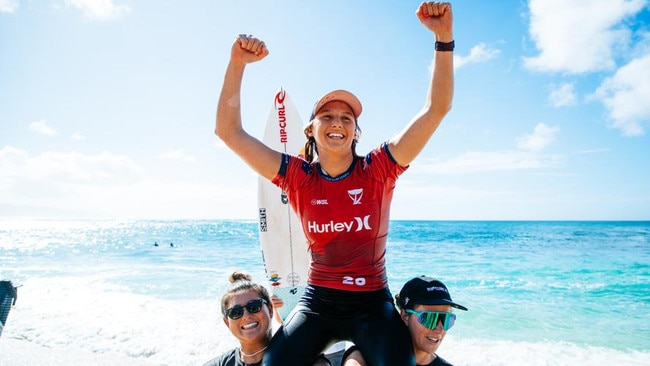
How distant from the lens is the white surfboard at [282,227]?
5562 mm

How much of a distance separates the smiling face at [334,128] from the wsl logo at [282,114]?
3.64 meters

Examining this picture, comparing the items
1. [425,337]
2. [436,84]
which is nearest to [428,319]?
[425,337]

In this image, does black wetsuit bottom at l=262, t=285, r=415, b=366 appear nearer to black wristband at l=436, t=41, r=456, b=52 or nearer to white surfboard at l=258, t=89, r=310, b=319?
black wristband at l=436, t=41, r=456, b=52

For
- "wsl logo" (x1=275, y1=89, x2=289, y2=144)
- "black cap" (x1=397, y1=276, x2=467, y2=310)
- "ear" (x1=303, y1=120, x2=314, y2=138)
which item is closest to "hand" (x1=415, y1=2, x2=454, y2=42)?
"ear" (x1=303, y1=120, x2=314, y2=138)

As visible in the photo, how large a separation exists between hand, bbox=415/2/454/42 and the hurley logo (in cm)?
105

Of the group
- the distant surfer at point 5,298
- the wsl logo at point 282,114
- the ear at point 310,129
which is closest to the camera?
the ear at point 310,129

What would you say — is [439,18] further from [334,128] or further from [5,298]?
[5,298]

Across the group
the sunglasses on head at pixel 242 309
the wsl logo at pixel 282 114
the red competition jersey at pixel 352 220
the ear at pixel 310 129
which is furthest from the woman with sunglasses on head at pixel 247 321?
the wsl logo at pixel 282 114

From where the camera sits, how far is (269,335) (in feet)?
9.69

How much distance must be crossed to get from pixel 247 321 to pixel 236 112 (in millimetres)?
1527

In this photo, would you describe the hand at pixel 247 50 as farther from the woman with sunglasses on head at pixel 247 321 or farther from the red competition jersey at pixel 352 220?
the woman with sunglasses on head at pixel 247 321

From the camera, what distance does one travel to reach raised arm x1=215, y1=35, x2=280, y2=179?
8.24ft

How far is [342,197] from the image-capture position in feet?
8.23

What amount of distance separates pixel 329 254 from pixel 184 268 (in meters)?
21.0
